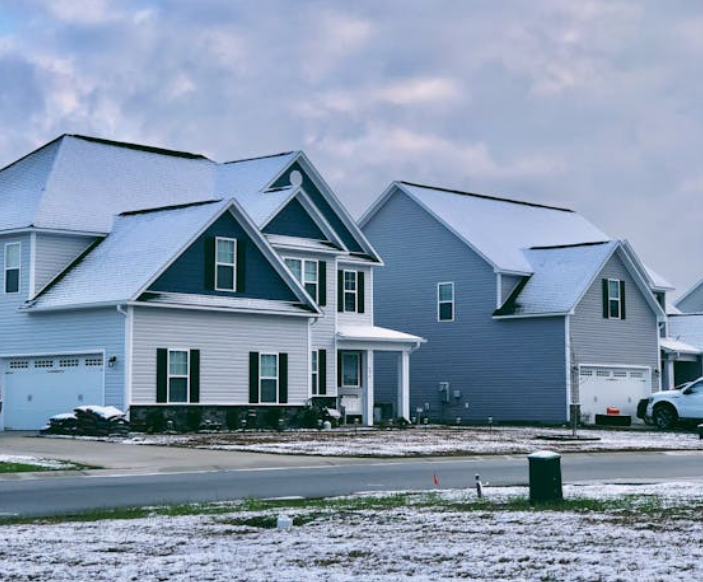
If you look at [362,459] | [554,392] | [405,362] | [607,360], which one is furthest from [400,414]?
[362,459]

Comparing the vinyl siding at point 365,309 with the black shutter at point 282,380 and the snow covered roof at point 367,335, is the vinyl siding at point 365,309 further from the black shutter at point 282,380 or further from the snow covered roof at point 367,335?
the black shutter at point 282,380

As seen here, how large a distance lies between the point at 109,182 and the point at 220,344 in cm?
845

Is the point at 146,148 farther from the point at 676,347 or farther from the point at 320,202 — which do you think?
the point at 676,347

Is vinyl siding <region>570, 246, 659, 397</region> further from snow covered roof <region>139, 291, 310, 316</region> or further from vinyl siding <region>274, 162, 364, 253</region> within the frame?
snow covered roof <region>139, 291, 310, 316</region>

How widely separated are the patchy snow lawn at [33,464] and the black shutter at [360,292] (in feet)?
80.4

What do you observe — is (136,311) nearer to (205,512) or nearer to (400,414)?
(400,414)

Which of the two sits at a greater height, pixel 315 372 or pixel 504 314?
pixel 504 314

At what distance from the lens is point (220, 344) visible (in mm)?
42156

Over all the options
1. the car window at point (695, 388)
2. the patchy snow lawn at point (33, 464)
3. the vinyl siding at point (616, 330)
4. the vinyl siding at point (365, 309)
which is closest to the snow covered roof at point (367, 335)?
the vinyl siding at point (365, 309)

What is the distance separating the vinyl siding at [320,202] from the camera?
4934 cm

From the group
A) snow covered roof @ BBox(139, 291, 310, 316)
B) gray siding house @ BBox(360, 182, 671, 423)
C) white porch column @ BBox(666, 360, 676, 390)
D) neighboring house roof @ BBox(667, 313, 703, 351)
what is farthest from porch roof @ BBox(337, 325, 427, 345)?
neighboring house roof @ BBox(667, 313, 703, 351)

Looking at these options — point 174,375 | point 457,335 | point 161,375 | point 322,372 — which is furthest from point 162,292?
point 457,335

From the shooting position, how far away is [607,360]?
55312 mm

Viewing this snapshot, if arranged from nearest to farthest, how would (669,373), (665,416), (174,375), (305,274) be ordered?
(174,375), (665,416), (305,274), (669,373)
